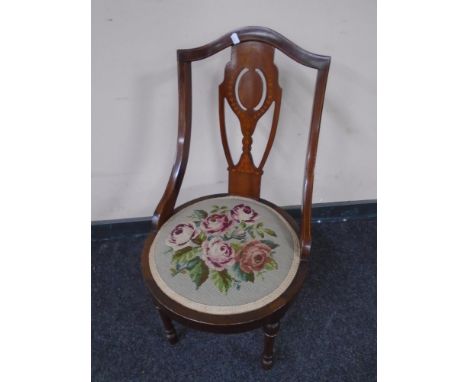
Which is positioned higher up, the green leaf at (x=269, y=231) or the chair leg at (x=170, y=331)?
the green leaf at (x=269, y=231)

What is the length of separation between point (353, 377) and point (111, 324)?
0.90m

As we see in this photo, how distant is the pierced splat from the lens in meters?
0.97

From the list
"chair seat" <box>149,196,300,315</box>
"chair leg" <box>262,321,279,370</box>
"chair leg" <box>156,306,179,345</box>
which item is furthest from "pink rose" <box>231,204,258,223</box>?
"chair leg" <box>156,306,179,345</box>

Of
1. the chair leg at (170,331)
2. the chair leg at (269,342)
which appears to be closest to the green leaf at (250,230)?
the chair leg at (269,342)

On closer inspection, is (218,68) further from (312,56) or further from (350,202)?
(350,202)

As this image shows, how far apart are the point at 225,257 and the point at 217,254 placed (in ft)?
0.08

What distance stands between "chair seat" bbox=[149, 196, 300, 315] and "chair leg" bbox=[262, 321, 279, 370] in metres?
0.13

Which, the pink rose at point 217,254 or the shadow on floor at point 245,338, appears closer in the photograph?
the pink rose at point 217,254

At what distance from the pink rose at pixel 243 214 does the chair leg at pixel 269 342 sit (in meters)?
0.31

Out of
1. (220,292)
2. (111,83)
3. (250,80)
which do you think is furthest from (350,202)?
(111,83)

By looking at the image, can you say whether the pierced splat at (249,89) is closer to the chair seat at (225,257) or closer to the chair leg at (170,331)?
the chair seat at (225,257)

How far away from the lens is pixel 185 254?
3.09 feet

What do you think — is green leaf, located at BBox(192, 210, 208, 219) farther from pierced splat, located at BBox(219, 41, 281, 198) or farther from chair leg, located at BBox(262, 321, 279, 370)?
chair leg, located at BBox(262, 321, 279, 370)

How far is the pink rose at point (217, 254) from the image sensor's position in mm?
914
